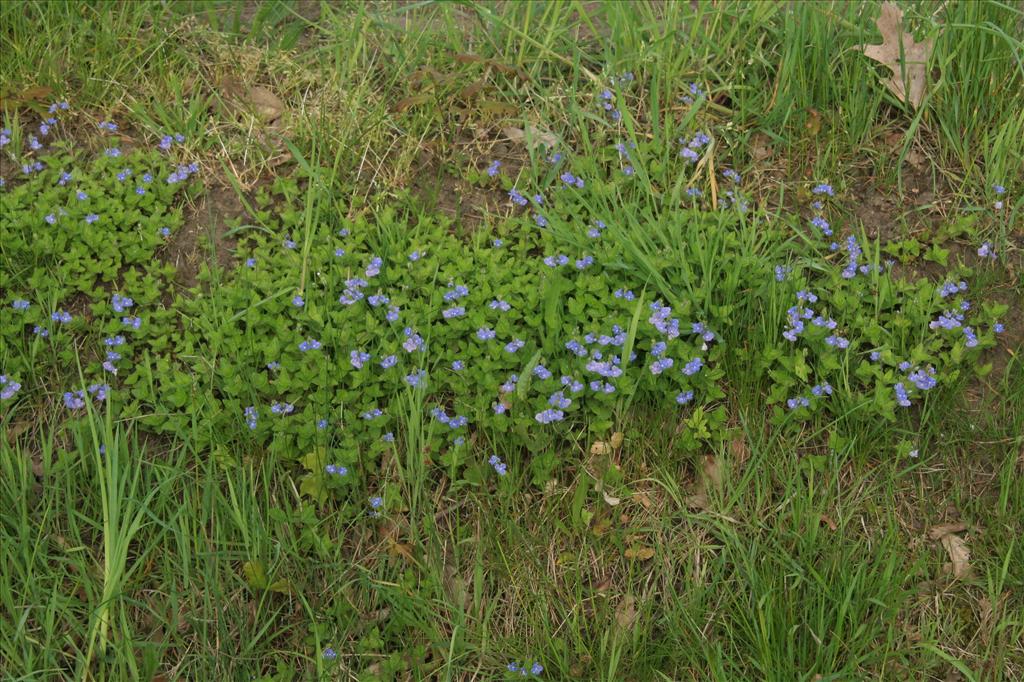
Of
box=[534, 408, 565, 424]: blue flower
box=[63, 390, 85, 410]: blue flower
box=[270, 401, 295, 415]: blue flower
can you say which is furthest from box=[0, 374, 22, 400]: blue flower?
box=[534, 408, 565, 424]: blue flower

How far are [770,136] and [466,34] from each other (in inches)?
48.1

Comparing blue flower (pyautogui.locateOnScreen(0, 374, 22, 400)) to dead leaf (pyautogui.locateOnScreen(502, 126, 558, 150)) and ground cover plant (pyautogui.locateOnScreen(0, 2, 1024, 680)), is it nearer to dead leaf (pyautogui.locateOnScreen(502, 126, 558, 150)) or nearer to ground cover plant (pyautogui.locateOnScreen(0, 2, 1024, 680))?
ground cover plant (pyautogui.locateOnScreen(0, 2, 1024, 680))

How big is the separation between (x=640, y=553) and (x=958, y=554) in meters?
0.85

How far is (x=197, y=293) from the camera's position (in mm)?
3145

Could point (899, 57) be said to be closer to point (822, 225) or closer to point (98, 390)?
point (822, 225)

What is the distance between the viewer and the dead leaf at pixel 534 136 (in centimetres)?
351

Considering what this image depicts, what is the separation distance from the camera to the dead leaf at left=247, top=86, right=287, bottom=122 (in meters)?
3.66

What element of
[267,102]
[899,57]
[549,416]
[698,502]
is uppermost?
[899,57]

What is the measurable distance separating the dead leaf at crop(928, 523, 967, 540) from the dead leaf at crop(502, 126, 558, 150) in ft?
5.65

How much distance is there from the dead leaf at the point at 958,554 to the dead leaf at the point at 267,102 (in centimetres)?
260

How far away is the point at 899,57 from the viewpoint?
3.52 metres

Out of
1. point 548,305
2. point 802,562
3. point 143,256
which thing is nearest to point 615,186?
point 548,305

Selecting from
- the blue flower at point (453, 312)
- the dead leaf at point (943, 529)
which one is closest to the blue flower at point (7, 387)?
the blue flower at point (453, 312)

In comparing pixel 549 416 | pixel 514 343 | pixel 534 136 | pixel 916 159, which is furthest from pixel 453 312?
pixel 916 159
